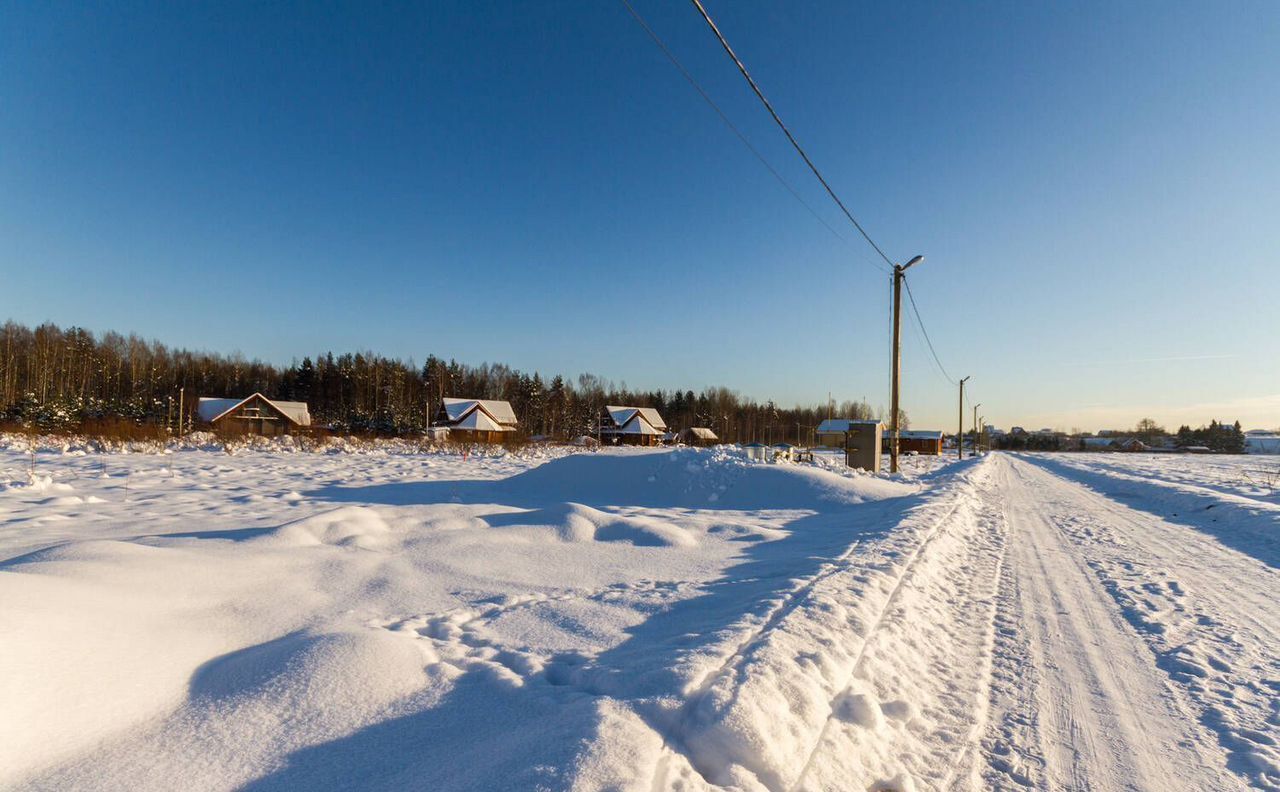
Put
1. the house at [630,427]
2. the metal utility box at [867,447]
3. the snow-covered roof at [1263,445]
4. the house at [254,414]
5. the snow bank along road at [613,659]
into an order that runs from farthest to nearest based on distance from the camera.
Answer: the snow-covered roof at [1263,445]
the house at [630,427]
the house at [254,414]
the metal utility box at [867,447]
the snow bank along road at [613,659]

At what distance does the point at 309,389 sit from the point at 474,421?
3305 cm

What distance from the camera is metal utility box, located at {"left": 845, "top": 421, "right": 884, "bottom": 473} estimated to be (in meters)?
20.6

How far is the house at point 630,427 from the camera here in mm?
64819

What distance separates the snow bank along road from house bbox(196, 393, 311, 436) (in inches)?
1966

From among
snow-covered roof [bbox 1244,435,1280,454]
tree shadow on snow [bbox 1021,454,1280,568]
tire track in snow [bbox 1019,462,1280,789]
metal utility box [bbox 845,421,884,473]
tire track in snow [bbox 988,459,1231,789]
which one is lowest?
tire track in snow [bbox 988,459,1231,789]

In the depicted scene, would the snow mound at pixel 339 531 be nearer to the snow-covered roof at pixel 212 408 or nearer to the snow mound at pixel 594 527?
the snow mound at pixel 594 527

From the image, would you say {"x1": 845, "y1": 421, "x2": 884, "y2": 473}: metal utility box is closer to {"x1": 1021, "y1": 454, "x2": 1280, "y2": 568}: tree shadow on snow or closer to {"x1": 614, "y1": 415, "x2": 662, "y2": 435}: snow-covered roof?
{"x1": 1021, "y1": 454, "x2": 1280, "y2": 568}: tree shadow on snow

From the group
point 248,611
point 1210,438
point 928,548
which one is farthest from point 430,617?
point 1210,438

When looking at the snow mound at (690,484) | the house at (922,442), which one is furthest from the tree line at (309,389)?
the snow mound at (690,484)

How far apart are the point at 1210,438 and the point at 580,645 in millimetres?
131940

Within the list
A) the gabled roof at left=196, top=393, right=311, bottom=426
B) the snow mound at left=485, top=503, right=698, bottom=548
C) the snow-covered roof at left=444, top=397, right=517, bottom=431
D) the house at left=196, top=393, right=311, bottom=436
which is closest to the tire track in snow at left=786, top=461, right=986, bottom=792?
the snow mound at left=485, top=503, right=698, bottom=548

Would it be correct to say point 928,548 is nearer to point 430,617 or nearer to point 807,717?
point 807,717

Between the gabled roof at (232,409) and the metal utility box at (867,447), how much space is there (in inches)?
1975

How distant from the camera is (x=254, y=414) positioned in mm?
51156
